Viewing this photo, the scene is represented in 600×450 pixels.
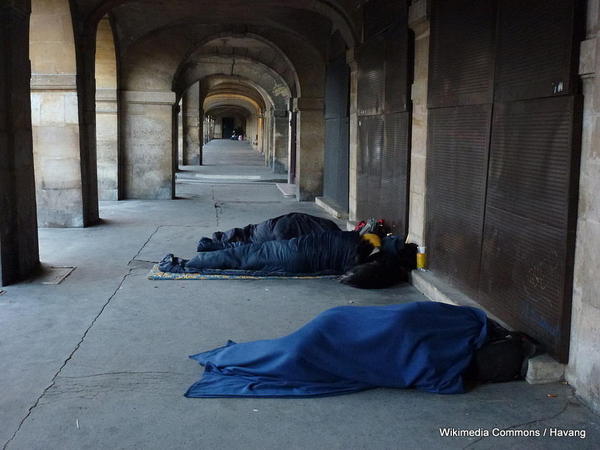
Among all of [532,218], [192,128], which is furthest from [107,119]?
[192,128]

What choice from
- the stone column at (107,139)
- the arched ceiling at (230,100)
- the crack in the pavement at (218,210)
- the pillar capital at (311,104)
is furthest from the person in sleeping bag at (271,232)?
the arched ceiling at (230,100)

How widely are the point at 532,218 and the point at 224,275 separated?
3.50 metres

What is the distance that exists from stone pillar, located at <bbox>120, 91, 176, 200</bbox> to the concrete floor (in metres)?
7.01

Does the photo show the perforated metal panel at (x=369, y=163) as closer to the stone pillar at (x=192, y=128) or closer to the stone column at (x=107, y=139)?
the stone column at (x=107, y=139)

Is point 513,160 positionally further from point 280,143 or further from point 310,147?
point 280,143

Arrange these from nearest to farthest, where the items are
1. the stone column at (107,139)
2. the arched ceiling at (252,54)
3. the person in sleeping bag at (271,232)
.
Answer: the person in sleeping bag at (271,232), the stone column at (107,139), the arched ceiling at (252,54)

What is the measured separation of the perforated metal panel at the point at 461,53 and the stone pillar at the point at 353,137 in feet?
11.9

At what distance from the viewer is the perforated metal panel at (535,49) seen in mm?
3803

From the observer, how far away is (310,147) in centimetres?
1470

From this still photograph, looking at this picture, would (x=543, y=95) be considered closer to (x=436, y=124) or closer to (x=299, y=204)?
(x=436, y=124)

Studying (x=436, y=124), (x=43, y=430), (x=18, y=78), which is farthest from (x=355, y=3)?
(x=43, y=430)

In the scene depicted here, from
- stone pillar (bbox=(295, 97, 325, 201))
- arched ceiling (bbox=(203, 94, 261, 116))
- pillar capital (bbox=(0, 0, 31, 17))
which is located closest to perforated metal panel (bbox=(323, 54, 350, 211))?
stone pillar (bbox=(295, 97, 325, 201))

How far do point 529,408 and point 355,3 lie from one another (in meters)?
7.17

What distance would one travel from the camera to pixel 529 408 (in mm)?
3676
